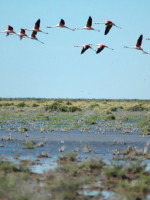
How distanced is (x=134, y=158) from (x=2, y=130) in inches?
580

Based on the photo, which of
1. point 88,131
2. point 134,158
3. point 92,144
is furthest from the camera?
point 88,131

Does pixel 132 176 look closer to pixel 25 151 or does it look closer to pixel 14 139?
pixel 25 151

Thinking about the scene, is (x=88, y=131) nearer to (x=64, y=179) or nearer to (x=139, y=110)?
(x=64, y=179)

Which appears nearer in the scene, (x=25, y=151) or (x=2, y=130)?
(x=25, y=151)

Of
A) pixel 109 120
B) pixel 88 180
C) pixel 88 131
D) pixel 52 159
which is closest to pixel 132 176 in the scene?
pixel 88 180

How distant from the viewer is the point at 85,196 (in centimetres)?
1234

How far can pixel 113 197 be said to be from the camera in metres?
12.3

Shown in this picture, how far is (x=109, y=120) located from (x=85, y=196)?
29.7m

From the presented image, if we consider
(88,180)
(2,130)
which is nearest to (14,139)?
(2,130)

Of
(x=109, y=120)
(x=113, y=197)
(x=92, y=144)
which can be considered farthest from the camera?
(x=109, y=120)

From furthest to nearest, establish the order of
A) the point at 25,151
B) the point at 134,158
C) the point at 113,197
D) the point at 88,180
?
the point at 25,151 → the point at 134,158 → the point at 88,180 → the point at 113,197

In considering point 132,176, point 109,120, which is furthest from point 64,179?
point 109,120

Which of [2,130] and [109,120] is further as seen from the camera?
[109,120]

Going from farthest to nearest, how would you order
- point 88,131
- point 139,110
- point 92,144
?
point 139,110
point 88,131
point 92,144
